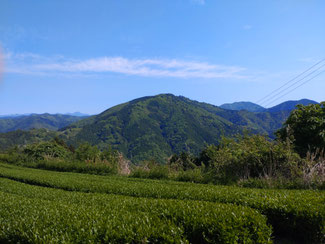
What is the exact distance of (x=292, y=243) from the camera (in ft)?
15.8

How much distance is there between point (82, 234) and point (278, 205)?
3.81 metres

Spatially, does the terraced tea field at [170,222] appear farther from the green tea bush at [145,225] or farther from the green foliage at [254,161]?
the green foliage at [254,161]

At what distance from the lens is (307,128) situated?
11.2 metres

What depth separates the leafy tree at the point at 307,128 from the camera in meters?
10.9

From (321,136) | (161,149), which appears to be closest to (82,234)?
(321,136)

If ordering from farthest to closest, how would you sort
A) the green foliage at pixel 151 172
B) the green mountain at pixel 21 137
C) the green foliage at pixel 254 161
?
the green mountain at pixel 21 137 → the green foliage at pixel 151 172 → the green foliage at pixel 254 161

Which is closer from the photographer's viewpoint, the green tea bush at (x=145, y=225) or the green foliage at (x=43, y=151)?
the green tea bush at (x=145, y=225)

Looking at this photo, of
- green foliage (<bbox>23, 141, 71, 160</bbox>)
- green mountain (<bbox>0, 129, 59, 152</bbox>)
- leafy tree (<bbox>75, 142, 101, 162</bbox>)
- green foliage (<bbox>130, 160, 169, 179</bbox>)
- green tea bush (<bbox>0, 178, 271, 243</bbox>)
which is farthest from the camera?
green mountain (<bbox>0, 129, 59, 152</bbox>)

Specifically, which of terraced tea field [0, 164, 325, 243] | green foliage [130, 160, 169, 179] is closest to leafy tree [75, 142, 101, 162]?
green foliage [130, 160, 169, 179]

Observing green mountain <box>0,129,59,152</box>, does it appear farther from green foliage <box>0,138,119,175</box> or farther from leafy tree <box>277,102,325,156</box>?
leafy tree <box>277,102,325,156</box>

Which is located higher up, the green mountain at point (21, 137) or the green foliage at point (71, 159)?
the green foliage at point (71, 159)

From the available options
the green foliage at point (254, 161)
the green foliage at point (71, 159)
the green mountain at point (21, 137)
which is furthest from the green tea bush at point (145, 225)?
the green mountain at point (21, 137)

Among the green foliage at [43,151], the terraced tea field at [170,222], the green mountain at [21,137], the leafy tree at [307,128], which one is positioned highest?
the leafy tree at [307,128]

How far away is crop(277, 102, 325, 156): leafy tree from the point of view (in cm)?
1085
